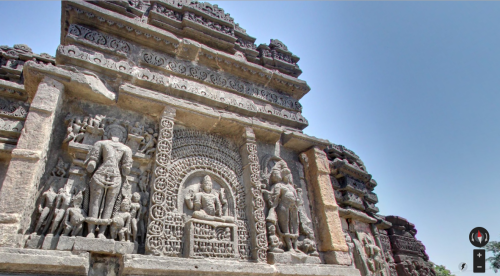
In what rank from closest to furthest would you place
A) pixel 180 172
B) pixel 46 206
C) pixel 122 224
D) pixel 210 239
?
1. pixel 46 206
2. pixel 122 224
3. pixel 210 239
4. pixel 180 172

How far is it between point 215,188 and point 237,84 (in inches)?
89.8

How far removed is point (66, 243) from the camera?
3.33 meters

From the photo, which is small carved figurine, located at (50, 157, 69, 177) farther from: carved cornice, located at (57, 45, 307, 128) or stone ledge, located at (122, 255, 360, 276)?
carved cornice, located at (57, 45, 307, 128)

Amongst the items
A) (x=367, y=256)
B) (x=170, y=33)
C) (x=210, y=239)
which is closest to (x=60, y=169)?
(x=210, y=239)

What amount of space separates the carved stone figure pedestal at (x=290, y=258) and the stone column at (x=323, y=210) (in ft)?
1.42

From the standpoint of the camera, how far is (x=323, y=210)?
5.66 metres

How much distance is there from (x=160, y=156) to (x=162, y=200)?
2.19 feet

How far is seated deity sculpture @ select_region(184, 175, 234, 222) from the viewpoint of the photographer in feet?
14.6

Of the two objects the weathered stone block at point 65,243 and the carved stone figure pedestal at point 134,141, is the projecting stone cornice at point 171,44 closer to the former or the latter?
the carved stone figure pedestal at point 134,141

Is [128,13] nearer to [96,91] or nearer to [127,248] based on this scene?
[96,91]

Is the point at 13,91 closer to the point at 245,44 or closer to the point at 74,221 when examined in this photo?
the point at 74,221

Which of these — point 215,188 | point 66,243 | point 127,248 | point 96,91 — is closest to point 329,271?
point 215,188

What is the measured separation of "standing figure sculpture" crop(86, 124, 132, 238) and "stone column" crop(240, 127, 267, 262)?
77.5 inches

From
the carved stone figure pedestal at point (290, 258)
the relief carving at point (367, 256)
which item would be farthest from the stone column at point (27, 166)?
→ the relief carving at point (367, 256)
